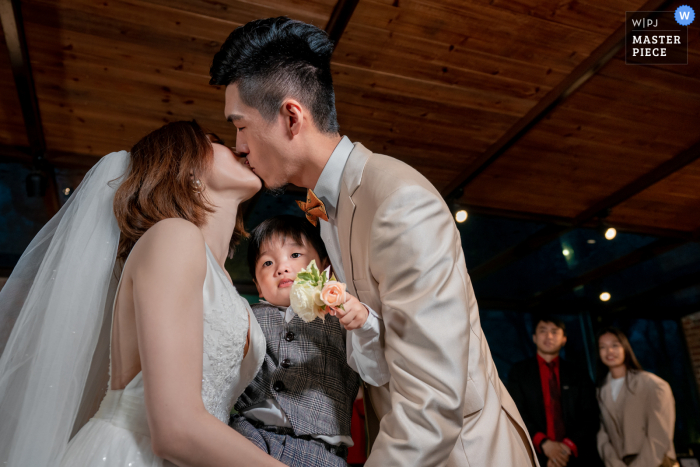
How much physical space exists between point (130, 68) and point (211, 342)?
9.84 ft

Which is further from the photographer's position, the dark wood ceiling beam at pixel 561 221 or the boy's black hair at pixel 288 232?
the dark wood ceiling beam at pixel 561 221

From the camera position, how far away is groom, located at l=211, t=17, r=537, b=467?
1264 mm

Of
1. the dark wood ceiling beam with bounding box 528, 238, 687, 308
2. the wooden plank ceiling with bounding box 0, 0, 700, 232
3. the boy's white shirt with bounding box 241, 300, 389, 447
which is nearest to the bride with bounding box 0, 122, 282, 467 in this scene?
the boy's white shirt with bounding box 241, 300, 389, 447

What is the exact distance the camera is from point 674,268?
8375 mm

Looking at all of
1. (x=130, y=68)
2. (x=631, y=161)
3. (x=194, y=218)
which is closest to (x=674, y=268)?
(x=631, y=161)

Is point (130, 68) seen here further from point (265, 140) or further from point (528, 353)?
point (528, 353)

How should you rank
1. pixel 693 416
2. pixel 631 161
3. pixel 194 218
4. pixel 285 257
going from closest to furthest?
1. pixel 194 218
2. pixel 285 257
3. pixel 631 161
4. pixel 693 416

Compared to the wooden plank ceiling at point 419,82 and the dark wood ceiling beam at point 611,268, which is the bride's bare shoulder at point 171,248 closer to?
the wooden plank ceiling at point 419,82

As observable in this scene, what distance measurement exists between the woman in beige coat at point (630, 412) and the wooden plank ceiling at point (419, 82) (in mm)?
1842

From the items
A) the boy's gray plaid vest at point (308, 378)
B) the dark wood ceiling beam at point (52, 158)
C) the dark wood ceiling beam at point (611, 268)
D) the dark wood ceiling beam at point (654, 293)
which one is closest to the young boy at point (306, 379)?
the boy's gray plaid vest at point (308, 378)

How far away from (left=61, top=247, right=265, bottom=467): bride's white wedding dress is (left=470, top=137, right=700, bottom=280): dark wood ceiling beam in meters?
4.99

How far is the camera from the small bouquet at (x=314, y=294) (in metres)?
1.36

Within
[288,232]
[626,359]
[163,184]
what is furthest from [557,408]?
[163,184]

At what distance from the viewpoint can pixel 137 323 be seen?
1288 millimetres
